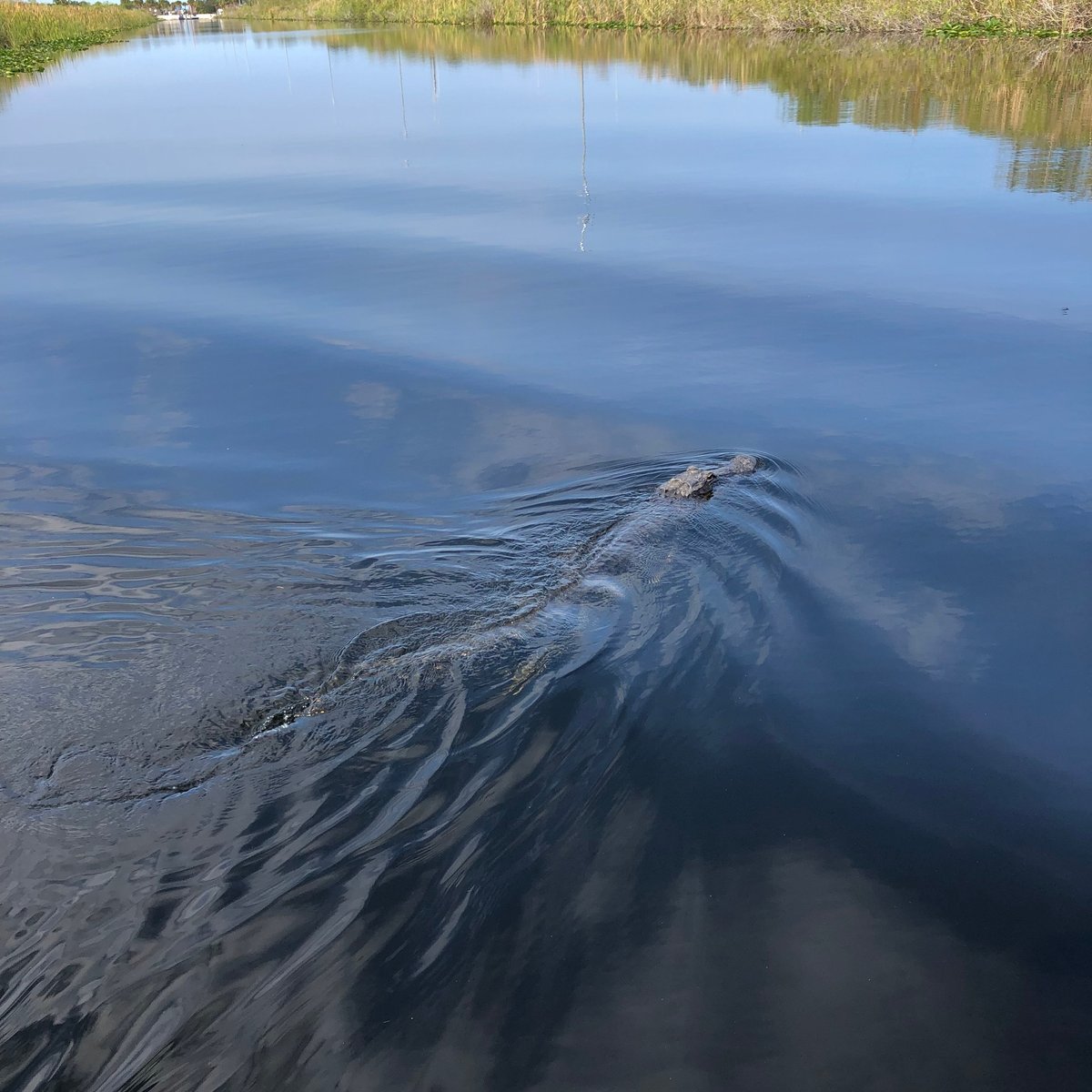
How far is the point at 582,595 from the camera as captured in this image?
5516 mm

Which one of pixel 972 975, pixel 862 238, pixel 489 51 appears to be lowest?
pixel 972 975

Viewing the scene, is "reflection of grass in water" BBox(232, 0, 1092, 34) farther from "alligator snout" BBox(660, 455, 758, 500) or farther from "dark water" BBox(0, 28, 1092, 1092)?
"alligator snout" BBox(660, 455, 758, 500)

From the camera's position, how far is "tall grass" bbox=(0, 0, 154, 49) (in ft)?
123

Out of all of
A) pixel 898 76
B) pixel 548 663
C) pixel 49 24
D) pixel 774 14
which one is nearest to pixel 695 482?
pixel 548 663

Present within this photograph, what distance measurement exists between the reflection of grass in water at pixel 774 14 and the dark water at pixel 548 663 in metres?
19.9

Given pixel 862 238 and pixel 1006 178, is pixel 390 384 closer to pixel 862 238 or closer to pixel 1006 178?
pixel 862 238

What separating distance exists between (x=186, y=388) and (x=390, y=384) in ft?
5.47

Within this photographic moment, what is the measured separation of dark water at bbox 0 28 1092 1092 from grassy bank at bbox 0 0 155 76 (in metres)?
26.6

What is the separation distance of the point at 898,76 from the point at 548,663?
22.6 metres

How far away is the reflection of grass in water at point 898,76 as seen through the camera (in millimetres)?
16297

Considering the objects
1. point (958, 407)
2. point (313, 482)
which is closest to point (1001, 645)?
point (958, 407)

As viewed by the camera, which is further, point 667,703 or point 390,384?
point 390,384

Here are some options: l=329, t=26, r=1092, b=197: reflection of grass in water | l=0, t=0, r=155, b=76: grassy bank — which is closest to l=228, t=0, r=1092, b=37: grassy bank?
l=329, t=26, r=1092, b=197: reflection of grass in water

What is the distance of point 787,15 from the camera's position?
1299 inches
